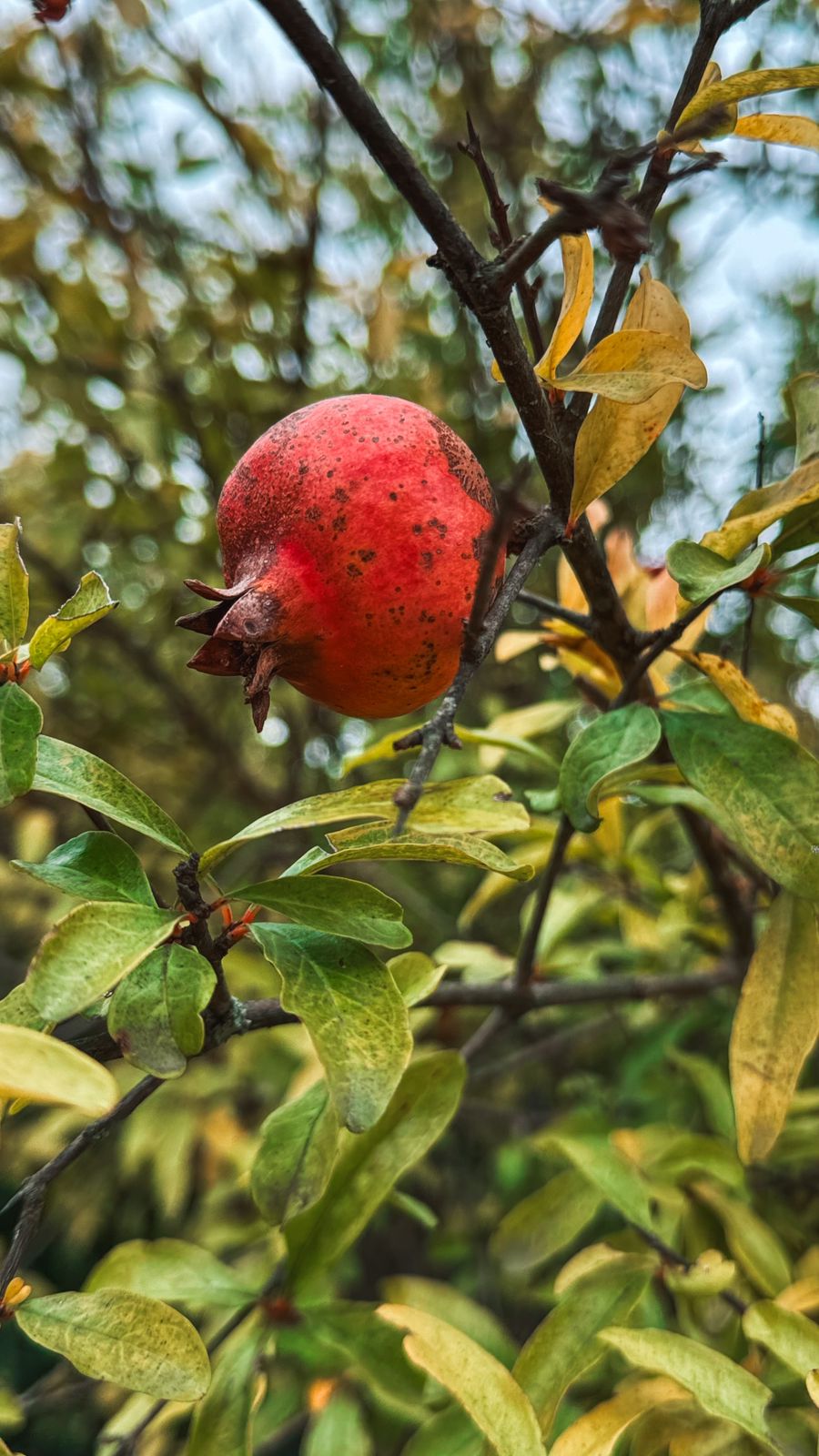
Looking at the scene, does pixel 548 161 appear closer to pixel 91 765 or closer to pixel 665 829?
pixel 665 829

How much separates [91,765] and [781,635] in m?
1.44

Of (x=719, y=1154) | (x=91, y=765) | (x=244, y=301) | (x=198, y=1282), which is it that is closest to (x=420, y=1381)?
(x=198, y=1282)

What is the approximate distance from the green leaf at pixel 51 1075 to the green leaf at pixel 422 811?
15 cm

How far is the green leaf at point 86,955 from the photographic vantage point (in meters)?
0.40

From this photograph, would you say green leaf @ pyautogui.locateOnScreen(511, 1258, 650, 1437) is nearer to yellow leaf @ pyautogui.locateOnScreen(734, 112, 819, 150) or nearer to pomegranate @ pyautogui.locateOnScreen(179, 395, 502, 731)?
pomegranate @ pyautogui.locateOnScreen(179, 395, 502, 731)

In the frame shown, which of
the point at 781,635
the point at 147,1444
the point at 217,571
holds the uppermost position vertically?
the point at 217,571

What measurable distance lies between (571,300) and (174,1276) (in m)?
0.71

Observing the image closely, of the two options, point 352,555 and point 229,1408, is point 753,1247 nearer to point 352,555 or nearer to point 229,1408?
point 229,1408

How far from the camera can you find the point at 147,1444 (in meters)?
1.12

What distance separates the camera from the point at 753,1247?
87cm

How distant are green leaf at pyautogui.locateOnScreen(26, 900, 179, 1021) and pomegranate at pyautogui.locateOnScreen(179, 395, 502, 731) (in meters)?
0.12

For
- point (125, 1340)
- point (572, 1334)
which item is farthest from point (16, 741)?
point (572, 1334)

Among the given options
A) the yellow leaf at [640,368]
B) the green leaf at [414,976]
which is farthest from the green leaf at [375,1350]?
the yellow leaf at [640,368]

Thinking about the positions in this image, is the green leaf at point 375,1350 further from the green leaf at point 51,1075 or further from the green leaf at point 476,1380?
the green leaf at point 51,1075
